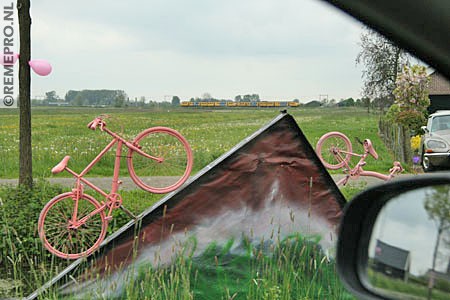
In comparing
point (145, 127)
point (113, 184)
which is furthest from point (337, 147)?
point (145, 127)

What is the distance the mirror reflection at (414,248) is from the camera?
100 centimetres

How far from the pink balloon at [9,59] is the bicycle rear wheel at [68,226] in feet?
5.65

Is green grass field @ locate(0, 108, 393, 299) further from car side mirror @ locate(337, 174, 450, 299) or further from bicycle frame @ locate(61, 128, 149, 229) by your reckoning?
car side mirror @ locate(337, 174, 450, 299)

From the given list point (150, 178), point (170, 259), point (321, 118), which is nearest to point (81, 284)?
point (170, 259)

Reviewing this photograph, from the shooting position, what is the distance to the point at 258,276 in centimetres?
310

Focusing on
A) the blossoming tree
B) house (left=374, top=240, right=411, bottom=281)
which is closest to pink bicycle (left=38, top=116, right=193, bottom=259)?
house (left=374, top=240, right=411, bottom=281)

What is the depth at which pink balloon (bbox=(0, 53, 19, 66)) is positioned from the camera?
5797 mm

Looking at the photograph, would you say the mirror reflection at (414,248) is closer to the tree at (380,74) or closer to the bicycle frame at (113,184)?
the bicycle frame at (113,184)

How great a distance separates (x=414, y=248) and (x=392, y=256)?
5cm

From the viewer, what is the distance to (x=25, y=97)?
5.64m

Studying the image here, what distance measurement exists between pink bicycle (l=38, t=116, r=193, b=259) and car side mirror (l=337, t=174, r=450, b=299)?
274 centimetres

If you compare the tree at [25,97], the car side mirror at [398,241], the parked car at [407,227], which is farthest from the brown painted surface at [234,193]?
the tree at [25,97]

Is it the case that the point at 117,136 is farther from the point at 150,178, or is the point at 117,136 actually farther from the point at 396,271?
the point at 396,271

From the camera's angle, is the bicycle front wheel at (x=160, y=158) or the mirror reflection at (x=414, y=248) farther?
the bicycle front wheel at (x=160, y=158)
